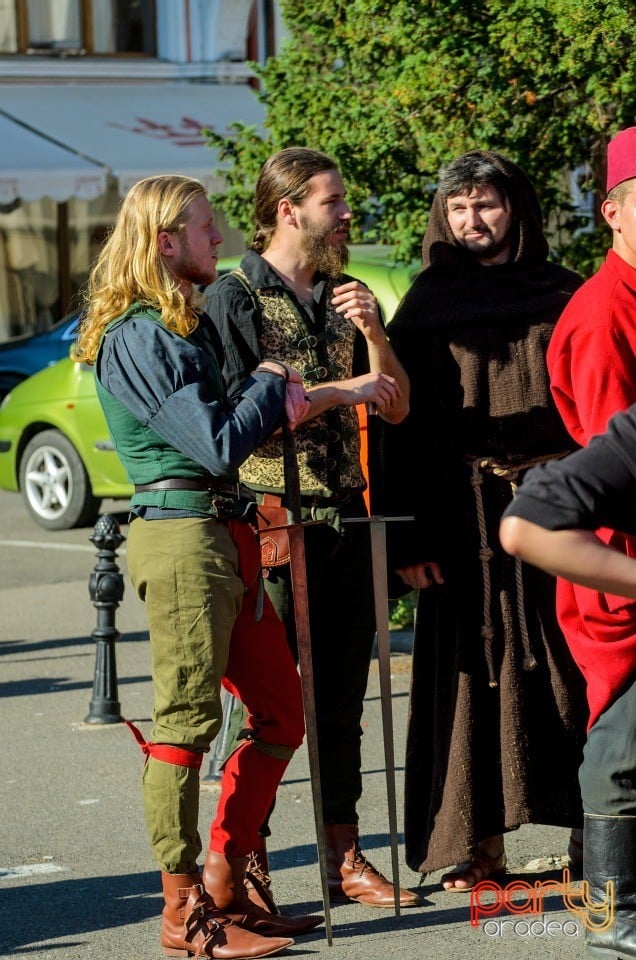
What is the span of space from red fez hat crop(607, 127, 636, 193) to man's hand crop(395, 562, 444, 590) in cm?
140

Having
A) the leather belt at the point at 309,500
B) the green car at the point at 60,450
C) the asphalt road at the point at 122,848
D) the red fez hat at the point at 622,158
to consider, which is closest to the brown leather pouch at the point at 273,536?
the leather belt at the point at 309,500

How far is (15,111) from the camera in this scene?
73.3ft

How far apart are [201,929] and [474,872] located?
3.32ft

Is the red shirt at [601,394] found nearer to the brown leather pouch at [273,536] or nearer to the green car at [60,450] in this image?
the brown leather pouch at [273,536]

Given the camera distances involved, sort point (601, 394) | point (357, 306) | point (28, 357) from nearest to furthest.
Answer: point (601, 394) < point (357, 306) < point (28, 357)

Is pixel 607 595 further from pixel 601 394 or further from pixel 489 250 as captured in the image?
pixel 489 250

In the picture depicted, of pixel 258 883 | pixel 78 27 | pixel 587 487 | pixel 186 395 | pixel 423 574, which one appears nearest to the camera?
pixel 587 487

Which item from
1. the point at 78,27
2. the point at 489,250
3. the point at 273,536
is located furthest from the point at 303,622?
the point at 78,27

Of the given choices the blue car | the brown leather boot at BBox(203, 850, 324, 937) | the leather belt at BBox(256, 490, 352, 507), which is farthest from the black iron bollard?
the blue car

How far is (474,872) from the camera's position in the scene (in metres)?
5.00

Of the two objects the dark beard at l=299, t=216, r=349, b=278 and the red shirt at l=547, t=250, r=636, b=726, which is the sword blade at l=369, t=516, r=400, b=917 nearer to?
the red shirt at l=547, t=250, r=636, b=726

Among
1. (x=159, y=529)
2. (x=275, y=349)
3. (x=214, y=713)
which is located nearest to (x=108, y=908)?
(x=214, y=713)

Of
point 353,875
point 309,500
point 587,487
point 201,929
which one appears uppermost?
point 587,487

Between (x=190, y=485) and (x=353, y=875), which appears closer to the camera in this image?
(x=190, y=485)
